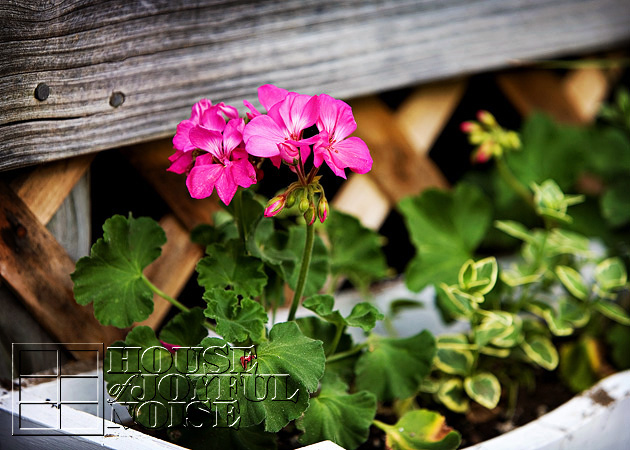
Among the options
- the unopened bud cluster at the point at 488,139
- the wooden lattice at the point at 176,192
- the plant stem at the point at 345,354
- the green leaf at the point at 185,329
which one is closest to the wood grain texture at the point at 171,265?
the wooden lattice at the point at 176,192

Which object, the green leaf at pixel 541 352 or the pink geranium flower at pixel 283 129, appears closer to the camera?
the pink geranium flower at pixel 283 129

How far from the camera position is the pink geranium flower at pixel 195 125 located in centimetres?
90

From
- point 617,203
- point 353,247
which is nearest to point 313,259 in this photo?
point 353,247

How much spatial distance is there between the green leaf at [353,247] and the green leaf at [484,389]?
10.6 inches

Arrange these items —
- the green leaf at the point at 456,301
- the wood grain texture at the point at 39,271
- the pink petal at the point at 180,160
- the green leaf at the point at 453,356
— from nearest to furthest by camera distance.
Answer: the pink petal at the point at 180,160
the wood grain texture at the point at 39,271
the green leaf at the point at 456,301
the green leaf at the point at 453,356

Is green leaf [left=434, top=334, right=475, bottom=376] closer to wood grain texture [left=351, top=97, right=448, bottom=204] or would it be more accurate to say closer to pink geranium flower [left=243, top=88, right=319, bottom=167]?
wood grain texture [left=351, top=97, right=448, bottom=204]

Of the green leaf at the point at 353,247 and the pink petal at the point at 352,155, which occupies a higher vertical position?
the green leaf at the point at 353,247

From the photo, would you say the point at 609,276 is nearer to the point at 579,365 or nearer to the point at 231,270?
the point at 579,365

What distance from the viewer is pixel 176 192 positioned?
1256 millimetres

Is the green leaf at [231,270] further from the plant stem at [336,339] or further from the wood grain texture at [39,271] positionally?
the wood grain texture at [39,271]

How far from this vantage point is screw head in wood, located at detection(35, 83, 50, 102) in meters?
1.00

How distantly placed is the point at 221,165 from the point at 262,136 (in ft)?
0.24

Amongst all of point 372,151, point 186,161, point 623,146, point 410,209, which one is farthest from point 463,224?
point 186,161

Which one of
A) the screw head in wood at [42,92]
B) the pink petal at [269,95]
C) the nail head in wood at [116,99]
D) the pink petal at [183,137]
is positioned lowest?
the pink petal at [183,137]
